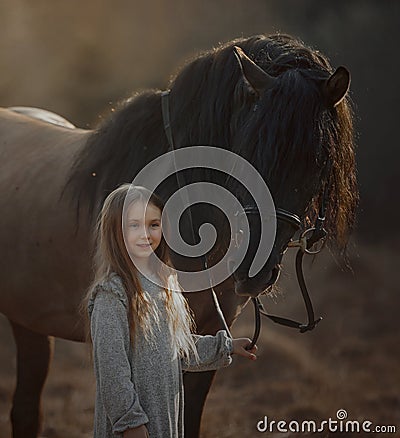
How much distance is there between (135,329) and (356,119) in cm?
183

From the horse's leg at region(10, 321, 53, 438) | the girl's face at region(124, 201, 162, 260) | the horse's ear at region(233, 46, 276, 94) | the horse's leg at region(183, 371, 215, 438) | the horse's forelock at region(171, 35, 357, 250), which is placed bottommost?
the horse's leg at region(10, 321, 53, 438)

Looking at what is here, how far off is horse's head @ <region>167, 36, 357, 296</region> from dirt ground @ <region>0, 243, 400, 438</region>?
4.42 feet

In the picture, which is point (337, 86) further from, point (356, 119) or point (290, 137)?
point (356, 119)

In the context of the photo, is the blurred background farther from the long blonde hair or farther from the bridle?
the long blonde hair

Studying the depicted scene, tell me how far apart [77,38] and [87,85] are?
0.22 meters

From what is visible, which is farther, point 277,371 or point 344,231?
point 277,371

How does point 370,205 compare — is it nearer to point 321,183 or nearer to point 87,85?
point 87,85

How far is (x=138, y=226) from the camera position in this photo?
1423 millimetres

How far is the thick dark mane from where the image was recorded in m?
1.59

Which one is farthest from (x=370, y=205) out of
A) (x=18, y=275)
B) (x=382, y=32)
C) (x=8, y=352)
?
(x=8, y=352)

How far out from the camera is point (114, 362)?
134cm

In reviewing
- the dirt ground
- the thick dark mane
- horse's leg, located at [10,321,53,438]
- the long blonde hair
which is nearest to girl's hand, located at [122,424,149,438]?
the long blonde hair

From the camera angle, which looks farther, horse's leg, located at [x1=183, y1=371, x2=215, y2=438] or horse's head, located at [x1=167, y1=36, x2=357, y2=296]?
horse's leg, located at [x1=183, y1=371, x2=215, y2=438]

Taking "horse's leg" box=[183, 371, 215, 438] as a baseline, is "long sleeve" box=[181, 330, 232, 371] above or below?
above
